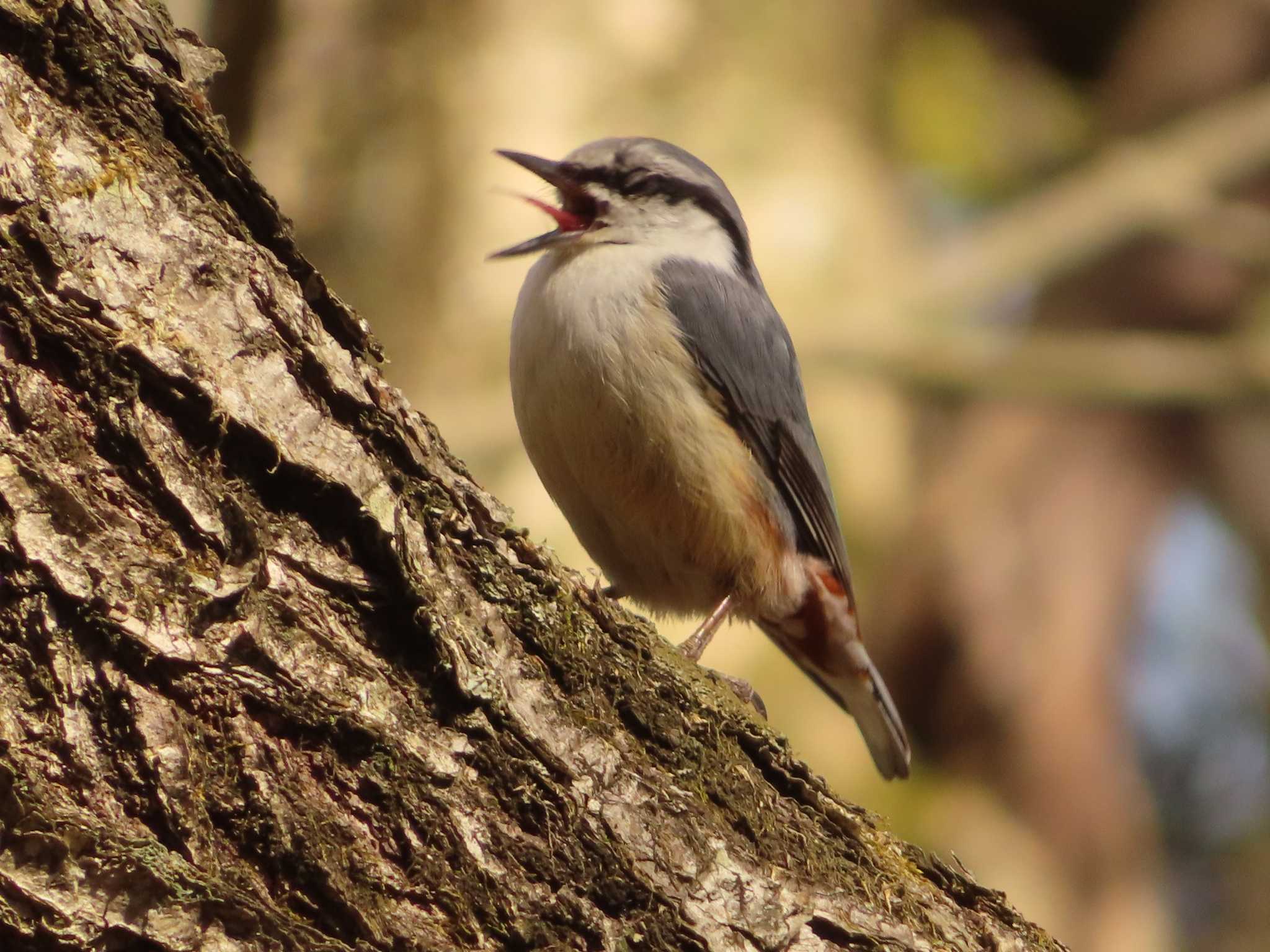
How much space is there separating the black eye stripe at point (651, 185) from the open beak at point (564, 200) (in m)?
0.02

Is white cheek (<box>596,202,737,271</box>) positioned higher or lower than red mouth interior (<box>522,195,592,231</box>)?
higher

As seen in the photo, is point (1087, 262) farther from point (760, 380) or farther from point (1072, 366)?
point (760, 380)

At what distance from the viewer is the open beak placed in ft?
12.6

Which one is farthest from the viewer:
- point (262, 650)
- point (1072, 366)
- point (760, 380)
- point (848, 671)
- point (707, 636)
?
point (1072, 366)

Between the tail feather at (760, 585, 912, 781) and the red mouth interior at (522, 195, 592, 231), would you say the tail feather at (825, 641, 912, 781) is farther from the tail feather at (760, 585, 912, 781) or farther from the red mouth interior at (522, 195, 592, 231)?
the red mouth interior at (522, 195, 592, 231)

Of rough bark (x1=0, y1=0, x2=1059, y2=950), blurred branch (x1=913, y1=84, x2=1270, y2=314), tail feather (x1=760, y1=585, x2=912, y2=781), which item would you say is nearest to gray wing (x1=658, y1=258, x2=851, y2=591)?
tail feather (x1=760, y1=585, x2=912, y2=781)

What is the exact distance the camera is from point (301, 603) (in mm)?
1916

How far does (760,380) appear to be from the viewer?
12.5 ft

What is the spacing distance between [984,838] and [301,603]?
6852mm

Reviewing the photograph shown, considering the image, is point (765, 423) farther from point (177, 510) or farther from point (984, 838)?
point (984, 838)

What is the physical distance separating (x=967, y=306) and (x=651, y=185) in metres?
3.18

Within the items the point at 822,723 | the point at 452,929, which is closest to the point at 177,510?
the point at 452,929

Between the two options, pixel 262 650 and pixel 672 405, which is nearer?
pixel 262 650

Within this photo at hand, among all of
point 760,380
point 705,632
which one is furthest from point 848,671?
point 760,380
